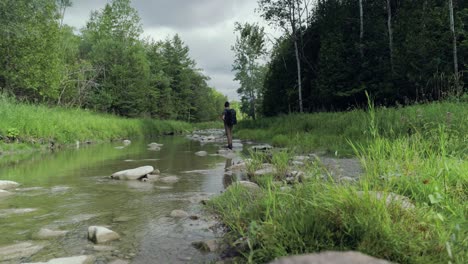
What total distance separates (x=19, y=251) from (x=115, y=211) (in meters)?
1.47

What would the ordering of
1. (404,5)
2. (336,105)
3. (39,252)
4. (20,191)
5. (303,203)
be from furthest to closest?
(336,105)
(404,5)
(20,191)
(39,252)
(303,203)

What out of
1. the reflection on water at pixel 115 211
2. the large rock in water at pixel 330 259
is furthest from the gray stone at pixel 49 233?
the large rock in water at pixel 330 259

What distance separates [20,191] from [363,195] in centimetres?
571

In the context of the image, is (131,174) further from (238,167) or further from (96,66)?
(96,66)

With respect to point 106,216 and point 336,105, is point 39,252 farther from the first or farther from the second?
point 336,105

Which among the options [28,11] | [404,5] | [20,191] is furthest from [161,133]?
[20,191]

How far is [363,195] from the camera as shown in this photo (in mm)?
2402

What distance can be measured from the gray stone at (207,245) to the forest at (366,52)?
11.8 metres

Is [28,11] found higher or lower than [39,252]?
higher

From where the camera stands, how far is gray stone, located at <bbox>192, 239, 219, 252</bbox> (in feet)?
9.95

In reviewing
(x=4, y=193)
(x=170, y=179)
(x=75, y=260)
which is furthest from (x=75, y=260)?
(x=170, y=179)

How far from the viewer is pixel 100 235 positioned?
3.29 meters

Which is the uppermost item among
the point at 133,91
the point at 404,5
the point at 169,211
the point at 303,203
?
the point at 404,5

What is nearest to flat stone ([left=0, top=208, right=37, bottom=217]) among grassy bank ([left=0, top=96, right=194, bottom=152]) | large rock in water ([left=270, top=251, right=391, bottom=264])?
large rock in water ([left=270, top=251, right=391, bottom=264])
